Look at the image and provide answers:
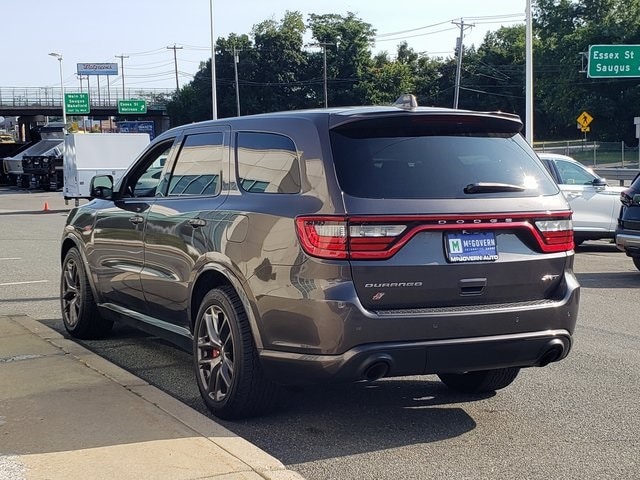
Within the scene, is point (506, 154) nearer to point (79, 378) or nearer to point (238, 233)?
point (238, 233)

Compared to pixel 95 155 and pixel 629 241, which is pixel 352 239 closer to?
pixel 629 241

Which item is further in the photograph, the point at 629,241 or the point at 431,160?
the point at 629,241

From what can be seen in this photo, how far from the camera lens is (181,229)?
6047 mm

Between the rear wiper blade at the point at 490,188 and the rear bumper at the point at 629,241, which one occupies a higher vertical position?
the rear wiper blade at the point at 490,188

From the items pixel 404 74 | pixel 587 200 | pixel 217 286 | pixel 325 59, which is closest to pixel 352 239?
pixel 217 286

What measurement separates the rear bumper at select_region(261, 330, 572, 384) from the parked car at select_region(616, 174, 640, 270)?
731 centimetres

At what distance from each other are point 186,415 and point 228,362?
0.41 metres

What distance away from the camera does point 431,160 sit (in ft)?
17.0

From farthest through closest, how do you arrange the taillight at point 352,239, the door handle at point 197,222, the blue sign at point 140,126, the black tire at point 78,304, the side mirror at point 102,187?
the blue sign at point 140,126
the black tire at point 78,304
the side mirror at point 102,187
the door handle at point 197,222
the taillight at point 352,239

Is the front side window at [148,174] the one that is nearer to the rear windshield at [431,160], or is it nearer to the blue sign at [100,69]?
the rear windshield at [431,160]

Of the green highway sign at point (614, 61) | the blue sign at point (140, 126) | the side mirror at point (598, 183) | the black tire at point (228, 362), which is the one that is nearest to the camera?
the black tire at point (228, 362)

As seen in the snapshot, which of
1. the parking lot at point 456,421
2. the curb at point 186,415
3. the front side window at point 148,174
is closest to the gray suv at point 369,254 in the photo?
the curb at point 186,415

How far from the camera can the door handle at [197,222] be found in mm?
5755

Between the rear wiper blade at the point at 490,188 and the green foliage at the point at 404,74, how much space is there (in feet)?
243
